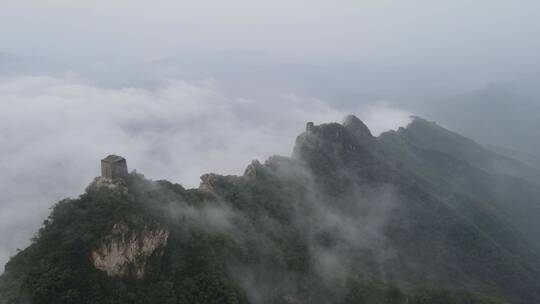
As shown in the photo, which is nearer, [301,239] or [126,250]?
[126,250]

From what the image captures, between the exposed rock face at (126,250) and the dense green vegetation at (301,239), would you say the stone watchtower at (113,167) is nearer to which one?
the dense green vegetation at (301,239)

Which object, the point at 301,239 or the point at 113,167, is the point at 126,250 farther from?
the point at 301,239

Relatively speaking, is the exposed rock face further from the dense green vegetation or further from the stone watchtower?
the stone watchtower

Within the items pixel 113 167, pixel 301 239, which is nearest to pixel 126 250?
pixel 113 167

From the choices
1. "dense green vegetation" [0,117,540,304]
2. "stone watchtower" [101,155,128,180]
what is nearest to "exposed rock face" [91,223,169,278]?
"dense green vegetation" [0,117,540,304]

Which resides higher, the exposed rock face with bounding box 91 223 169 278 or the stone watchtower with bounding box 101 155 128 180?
the stone watchtower with bounding box 101 155 128 180
